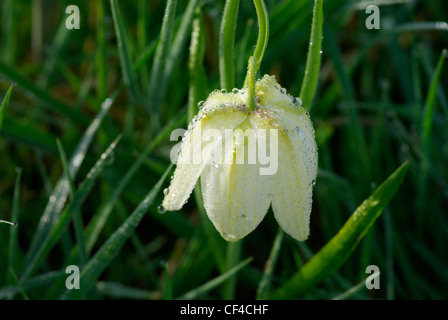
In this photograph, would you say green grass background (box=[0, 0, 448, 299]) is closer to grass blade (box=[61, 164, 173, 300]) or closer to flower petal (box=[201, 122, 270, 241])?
grass blade (box=[61, 164, 173, 300])

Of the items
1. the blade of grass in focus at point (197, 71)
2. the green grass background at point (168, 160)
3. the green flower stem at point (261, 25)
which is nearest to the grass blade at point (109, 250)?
the green grass background at point (168, 160)

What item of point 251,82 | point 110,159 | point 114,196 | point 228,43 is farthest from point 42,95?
point 251,82

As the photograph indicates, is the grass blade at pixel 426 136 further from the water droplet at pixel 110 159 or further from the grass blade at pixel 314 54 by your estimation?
the water droplet at pixel 110 159

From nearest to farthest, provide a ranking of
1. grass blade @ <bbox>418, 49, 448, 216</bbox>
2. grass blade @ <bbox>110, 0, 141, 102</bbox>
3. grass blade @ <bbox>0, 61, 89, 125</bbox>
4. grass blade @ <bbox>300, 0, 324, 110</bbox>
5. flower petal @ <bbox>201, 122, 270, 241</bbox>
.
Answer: flower petal @ <bbox>201, 122, 270, 241</bbox> → grass blade @ <bbox>300, 0, 324, 110</bbox> → grass blade @ <bbox>110, 0, 141, 102</bbox> → grass blade @ <bbox>418, 49, 448, 216</bbox> → grass blade @ <bbox>0, 61, 89, 125</bbox>

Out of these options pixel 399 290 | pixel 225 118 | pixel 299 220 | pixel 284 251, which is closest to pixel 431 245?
pixel 399 290

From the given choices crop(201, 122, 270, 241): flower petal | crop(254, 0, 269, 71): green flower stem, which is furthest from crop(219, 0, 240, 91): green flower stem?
crop(201, 122, 270, 241): flower petal
